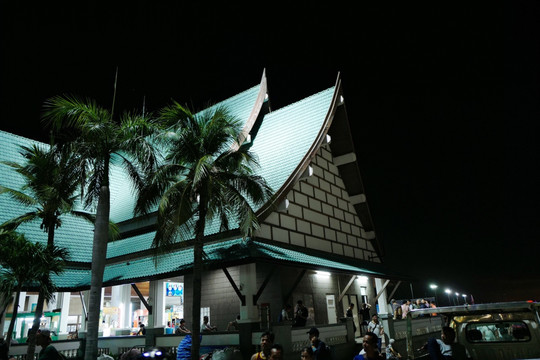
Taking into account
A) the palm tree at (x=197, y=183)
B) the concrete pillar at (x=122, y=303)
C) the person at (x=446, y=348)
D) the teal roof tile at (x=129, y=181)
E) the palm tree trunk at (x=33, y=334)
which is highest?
the teal roof tile at (x=129, y=181)

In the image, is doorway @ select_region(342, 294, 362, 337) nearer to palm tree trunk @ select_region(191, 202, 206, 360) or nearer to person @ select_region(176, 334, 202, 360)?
palm tree trunk @ select_region(191, 202, 206, 360)

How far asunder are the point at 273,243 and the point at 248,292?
114 inches

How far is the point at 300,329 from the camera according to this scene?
12.4 metres

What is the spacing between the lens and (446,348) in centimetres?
701

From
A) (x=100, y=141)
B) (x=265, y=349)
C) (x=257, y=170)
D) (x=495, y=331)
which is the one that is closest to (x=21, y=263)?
(x=100, y=141)

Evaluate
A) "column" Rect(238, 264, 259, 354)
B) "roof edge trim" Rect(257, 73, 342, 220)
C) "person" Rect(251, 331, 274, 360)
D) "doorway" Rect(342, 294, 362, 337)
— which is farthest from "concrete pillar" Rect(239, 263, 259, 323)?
"doorway" Rect(342, 294, 362, 337)

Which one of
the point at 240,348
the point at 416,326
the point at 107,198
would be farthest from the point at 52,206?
the point at 416,326

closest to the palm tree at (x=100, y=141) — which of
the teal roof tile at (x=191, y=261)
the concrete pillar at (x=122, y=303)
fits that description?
the teal roof tile at (x=191, y=261)

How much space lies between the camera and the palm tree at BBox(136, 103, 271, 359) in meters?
11.3

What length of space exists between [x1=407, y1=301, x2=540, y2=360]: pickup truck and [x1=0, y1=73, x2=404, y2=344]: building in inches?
247

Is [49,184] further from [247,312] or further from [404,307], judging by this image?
[404,307]

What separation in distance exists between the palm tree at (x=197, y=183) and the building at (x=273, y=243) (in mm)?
1617

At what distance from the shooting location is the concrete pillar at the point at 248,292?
1271 centimetres

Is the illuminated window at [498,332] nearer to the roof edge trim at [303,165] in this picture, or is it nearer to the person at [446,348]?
the person at [446,348]
